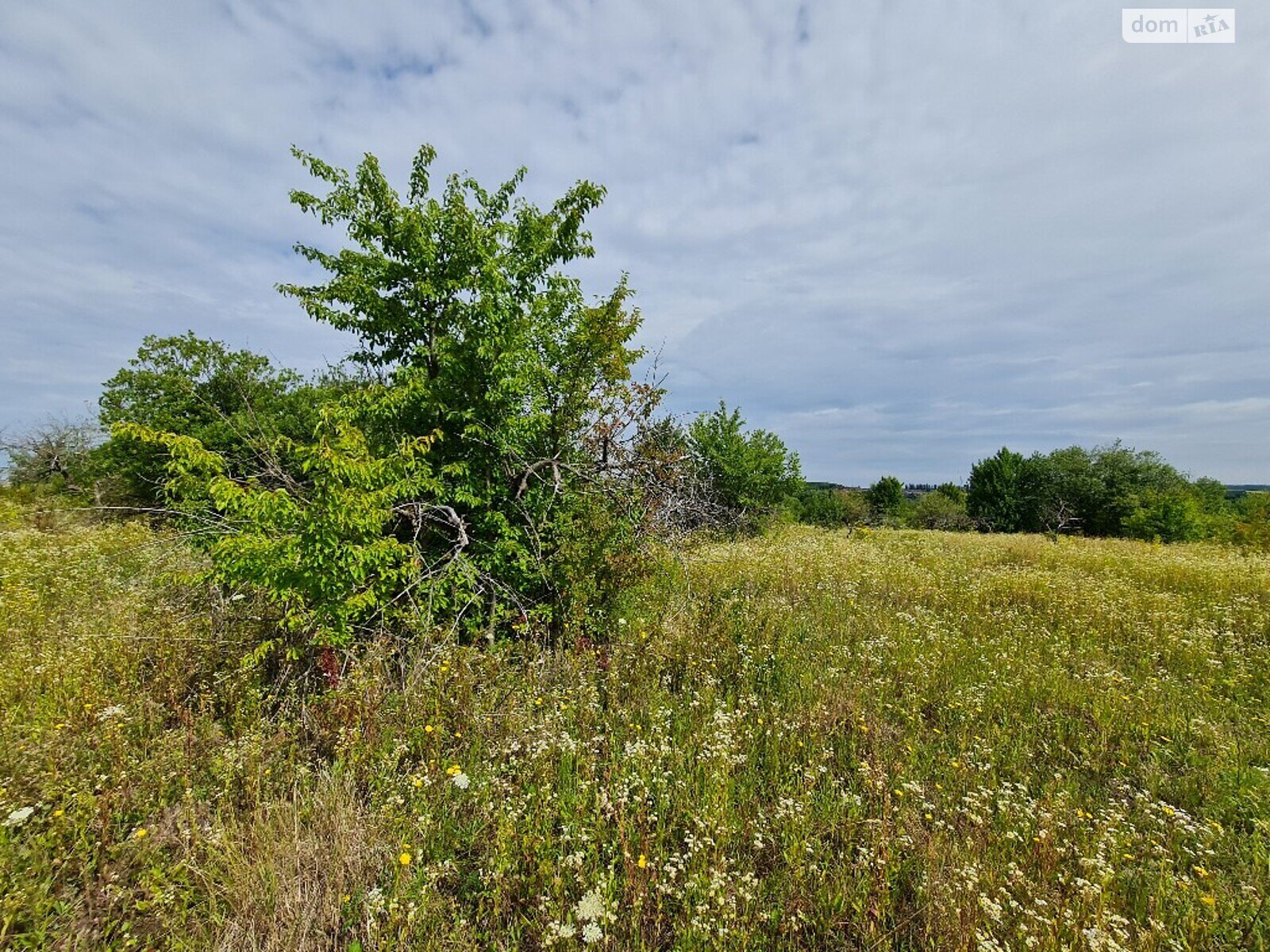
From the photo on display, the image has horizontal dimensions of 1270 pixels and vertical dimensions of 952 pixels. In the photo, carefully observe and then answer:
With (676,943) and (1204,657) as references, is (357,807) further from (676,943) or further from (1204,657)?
(1204,657)

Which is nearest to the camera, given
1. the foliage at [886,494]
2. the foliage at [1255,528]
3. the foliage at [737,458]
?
the foliage at [1255,528]

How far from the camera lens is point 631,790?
3.03 metres

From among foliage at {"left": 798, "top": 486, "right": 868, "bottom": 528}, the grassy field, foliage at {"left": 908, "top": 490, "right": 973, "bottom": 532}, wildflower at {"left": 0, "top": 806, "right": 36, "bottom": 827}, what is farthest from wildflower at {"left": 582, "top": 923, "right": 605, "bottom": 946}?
foliage at {"left": 908, "top": 490, "right": 973, "bottom": 532}

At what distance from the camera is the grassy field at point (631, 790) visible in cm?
217

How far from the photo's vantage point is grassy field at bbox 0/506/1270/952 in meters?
2.17

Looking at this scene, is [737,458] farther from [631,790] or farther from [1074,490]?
[1074,490]

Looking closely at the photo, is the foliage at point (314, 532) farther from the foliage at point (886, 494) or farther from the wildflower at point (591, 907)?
the foliage at point (886, 494)

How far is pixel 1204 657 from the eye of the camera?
518 cm

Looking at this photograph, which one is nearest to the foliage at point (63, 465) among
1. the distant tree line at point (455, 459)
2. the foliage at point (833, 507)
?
the distant tree line at point (455, 459)

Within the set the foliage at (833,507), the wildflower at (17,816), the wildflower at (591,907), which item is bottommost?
the wildflower at (591,907)

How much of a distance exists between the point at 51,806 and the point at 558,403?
4.90m

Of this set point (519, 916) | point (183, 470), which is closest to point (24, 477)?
point (183, 470)

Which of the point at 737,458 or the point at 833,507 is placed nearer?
the point at 737,458

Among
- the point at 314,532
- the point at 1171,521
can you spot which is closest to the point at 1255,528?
the point at 1171,521
